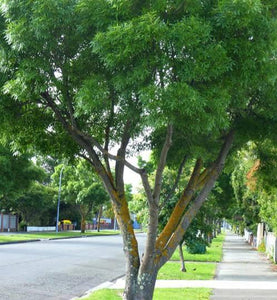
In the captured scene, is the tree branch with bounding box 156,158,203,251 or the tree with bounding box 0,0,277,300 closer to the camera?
the tree with bounding box 0,0,277,300

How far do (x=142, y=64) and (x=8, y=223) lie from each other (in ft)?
167

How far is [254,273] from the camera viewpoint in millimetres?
17906

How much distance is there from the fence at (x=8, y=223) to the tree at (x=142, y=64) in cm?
4679

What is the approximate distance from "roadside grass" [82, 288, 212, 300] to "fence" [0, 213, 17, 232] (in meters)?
42.4

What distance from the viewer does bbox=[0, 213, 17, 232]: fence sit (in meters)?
52.3

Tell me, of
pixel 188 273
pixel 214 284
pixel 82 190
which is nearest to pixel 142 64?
pixel 214 284

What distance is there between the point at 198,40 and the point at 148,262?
352 cm

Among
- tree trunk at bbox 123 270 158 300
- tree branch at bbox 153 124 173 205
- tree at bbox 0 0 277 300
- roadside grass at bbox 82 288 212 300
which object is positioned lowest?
roadside grass at bbox 82 288 212 300

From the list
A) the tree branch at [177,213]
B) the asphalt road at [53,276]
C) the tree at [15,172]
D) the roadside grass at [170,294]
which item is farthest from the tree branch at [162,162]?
the tree at [15,172]

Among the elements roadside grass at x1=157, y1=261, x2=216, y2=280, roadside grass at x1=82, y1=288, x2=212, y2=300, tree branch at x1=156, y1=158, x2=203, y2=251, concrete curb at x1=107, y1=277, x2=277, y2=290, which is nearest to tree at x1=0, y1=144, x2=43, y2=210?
roadside grass at x1=157, y1=261, x2=216, y2=280

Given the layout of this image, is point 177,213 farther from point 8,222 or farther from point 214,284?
point 8,222

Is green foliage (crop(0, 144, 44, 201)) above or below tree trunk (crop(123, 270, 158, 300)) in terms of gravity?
above

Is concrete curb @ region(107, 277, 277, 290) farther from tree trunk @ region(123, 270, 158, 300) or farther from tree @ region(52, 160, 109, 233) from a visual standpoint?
tree @ region(52, 160, 109, 233)

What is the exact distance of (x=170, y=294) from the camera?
11.7 m
